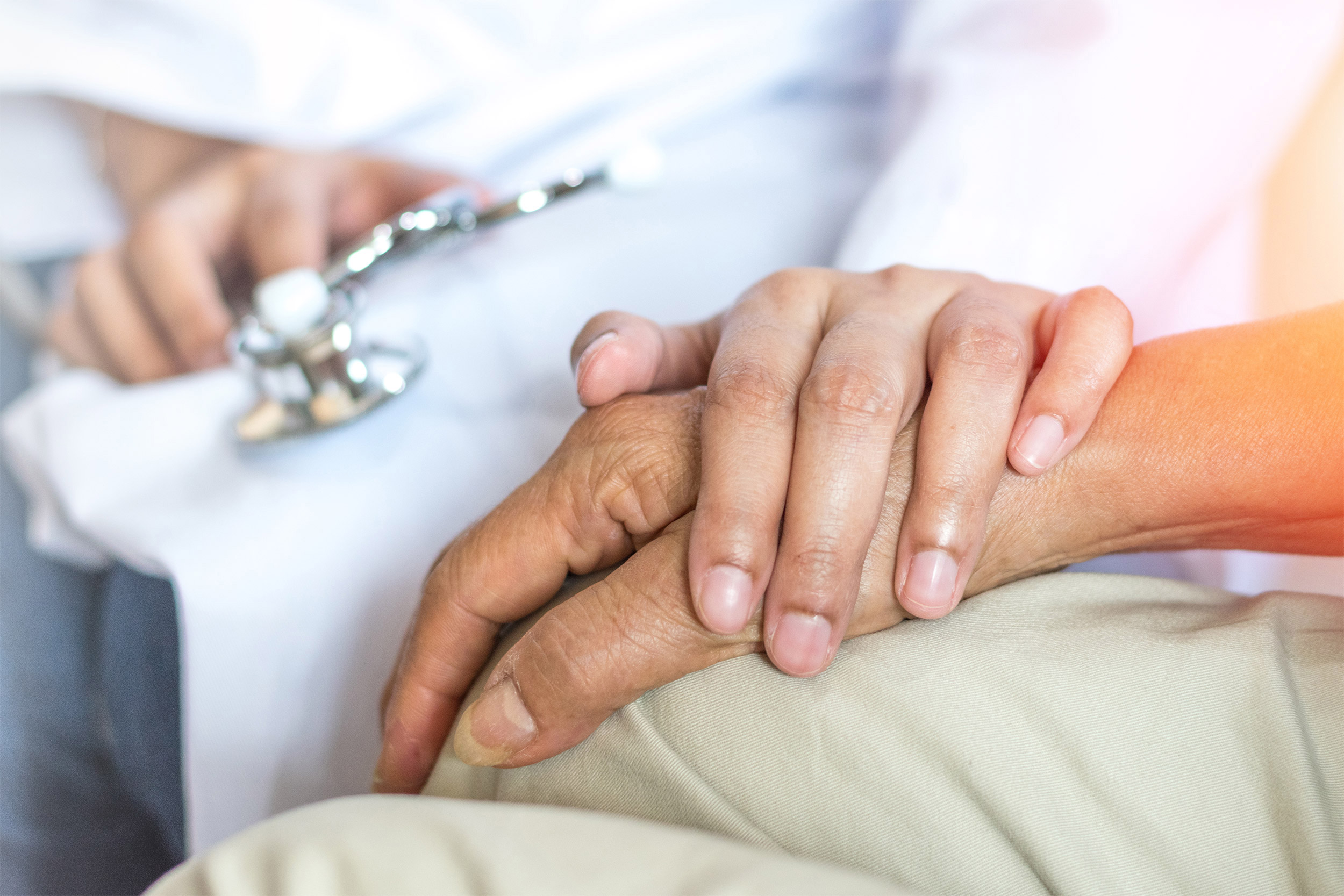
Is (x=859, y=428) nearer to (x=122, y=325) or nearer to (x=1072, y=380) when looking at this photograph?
(x=1072, y=380)

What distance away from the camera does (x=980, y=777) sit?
0.37m

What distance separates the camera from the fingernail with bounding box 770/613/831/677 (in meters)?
0.40

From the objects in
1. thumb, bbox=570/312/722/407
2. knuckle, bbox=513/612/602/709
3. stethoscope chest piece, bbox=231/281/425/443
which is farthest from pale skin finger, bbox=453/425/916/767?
stethoscope chest piece, bbox=231/281/425/443

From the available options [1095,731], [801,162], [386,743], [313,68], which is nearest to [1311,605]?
[1095,731]

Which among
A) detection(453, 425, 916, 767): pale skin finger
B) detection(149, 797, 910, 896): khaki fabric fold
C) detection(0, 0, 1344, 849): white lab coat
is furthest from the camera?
detection(0, 0, 1344, 849): white lab coat

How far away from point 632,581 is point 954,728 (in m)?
0.15

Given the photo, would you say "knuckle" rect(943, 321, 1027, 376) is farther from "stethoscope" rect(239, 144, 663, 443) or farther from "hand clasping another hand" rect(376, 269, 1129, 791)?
"stethoscope" rect(239, 144, 663, 443)

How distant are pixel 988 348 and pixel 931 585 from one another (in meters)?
0.12

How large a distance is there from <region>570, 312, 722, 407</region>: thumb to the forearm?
0.19m

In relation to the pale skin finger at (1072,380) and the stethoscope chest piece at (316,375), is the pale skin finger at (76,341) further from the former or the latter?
the pale skin finger at (1072,380)

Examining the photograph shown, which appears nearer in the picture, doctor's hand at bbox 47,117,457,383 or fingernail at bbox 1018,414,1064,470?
fingernail at bbox 1018,414,1064,470

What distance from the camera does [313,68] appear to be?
861 millimetres

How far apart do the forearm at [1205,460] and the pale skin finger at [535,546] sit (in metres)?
0.16

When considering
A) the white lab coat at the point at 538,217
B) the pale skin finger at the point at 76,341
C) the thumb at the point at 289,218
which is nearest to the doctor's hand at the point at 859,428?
the white lab coat at the point at 538,217
